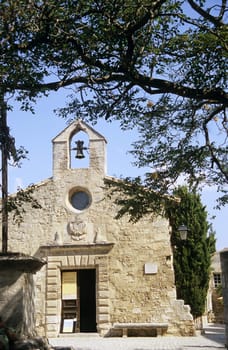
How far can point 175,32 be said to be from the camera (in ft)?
23.5

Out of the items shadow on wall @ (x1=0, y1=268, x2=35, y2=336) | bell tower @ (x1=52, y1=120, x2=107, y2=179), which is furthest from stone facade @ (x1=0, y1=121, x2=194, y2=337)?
shadow on wall @ (x1=0, y1=268, x2=35, y2=336)

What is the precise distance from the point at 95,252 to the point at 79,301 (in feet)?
6.46

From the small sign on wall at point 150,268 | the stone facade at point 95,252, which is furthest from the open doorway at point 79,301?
the small sign on wall at point 150,268

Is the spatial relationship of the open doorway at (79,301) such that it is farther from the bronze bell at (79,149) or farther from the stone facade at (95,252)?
the bronze bell at (79,149)

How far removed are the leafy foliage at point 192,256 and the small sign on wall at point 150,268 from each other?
3.24 m

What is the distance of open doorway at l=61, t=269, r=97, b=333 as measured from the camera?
16875 mm

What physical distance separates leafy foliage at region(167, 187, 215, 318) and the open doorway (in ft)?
13.0

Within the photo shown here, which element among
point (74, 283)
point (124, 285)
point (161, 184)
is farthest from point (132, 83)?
point (74, 283)

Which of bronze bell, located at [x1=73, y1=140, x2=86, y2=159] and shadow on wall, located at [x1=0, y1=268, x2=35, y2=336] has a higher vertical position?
bronze bell, located at [x1=73, y1=140, x2=86, y2=159]

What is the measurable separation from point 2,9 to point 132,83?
2.10 metres

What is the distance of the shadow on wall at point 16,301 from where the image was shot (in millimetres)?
5902

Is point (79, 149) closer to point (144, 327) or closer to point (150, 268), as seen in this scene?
point (150, 268)

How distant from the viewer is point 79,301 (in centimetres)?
1720

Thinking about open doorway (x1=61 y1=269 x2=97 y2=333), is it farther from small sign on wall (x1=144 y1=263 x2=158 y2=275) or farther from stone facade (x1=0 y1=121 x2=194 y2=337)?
A: small sign on wall (x1=144 y1=263 x2=158 y2=275)
